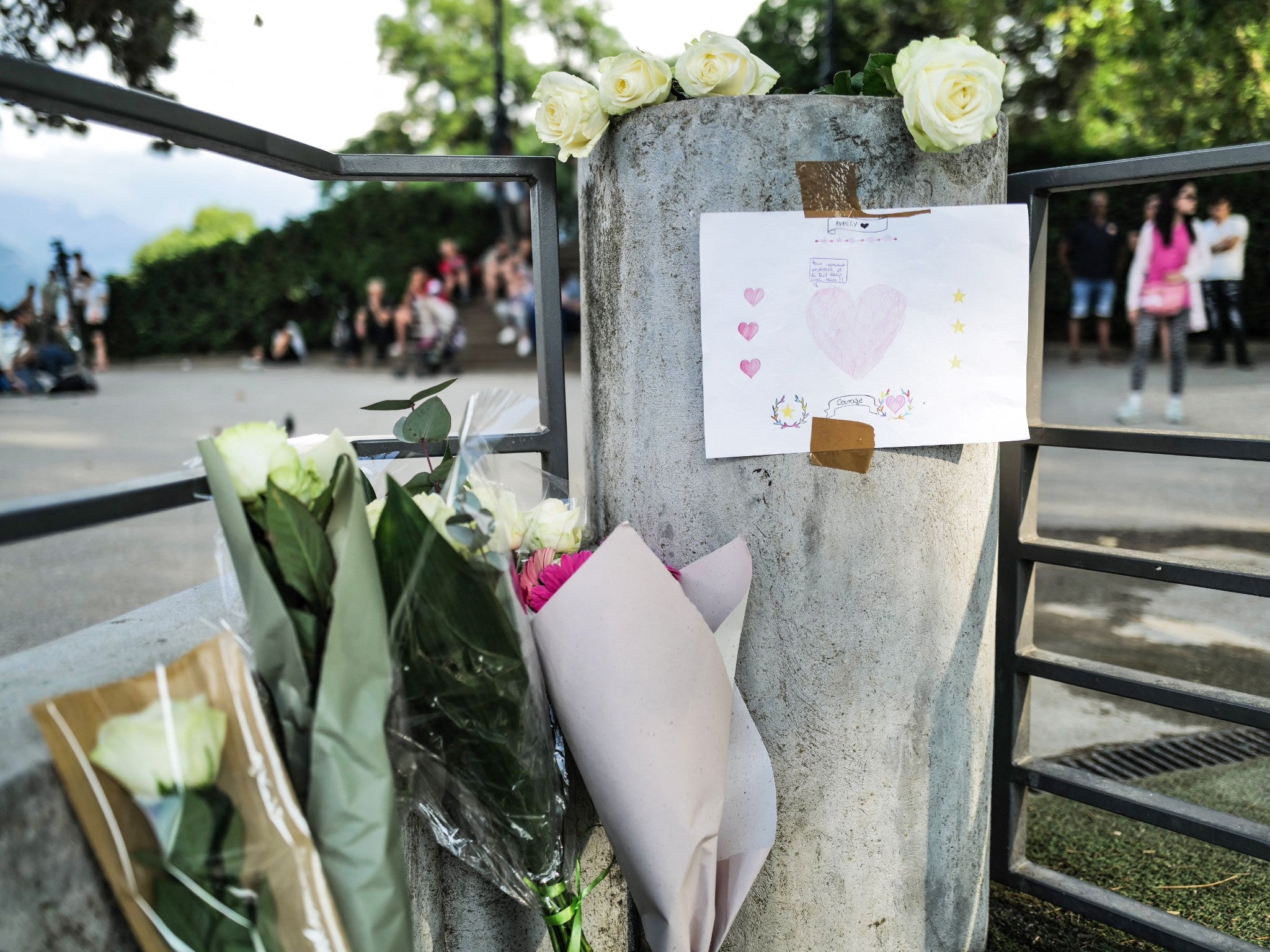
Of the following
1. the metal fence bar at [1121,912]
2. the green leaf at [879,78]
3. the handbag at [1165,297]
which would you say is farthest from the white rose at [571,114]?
the handbag at [1165,297]

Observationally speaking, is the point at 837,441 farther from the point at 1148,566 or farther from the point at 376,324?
the point at 376,324

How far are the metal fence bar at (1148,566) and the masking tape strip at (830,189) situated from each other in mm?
987

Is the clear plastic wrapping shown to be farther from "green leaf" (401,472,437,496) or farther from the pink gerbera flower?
"green leaf" (401,472,437,496)

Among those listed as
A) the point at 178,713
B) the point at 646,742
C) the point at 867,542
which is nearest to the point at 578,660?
the point at 646,742

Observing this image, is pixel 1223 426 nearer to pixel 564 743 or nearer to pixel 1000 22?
pixel 564 743

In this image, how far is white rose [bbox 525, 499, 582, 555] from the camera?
149 cm

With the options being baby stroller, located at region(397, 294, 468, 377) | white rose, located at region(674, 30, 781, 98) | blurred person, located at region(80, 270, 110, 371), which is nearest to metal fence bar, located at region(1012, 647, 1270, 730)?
white rose, located at region(674, 30, 781, 98)

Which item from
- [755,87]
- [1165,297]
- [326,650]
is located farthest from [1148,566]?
[1165,297]

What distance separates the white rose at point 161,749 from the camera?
0.94 meters

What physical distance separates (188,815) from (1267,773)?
129 inches

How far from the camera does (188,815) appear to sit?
0.96 metres

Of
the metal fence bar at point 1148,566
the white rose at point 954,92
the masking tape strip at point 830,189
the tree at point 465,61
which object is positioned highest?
the tree at point 465,61

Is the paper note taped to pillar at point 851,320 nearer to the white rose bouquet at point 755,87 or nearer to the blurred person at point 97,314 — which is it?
the white rose bouquet at point 755,87

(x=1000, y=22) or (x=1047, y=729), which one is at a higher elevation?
(x=1000, y=22)
